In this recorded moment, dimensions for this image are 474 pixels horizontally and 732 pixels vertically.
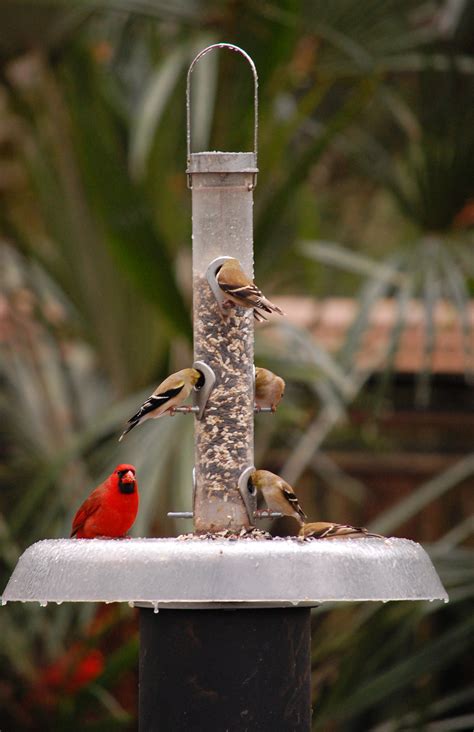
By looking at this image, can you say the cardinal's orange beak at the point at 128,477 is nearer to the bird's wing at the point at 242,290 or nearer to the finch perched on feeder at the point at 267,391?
the finch perched on feeder at the point at 267,391

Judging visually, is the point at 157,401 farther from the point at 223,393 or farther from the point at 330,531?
the point at 330,531

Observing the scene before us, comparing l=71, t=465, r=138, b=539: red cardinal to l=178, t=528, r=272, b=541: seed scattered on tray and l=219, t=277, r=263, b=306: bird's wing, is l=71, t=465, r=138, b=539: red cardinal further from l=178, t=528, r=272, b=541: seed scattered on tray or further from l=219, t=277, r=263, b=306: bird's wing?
l=219, t=277, r=263, b=306: bird's wing

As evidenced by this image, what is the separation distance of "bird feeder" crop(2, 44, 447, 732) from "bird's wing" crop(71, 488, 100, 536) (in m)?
0.58

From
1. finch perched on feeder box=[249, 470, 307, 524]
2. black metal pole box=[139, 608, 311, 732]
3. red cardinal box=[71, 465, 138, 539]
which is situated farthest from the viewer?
red cardinal box=[71, 465, 138, 539]

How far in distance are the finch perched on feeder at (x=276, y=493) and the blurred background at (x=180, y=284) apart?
1992 millimetres

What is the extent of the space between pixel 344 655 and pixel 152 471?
1.25 m

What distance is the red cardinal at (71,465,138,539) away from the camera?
16.3 ft

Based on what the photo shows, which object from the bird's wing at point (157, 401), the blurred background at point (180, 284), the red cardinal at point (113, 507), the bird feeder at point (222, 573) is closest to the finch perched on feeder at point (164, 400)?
the bird's wing at point (157, 401)

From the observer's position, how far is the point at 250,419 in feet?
15.1

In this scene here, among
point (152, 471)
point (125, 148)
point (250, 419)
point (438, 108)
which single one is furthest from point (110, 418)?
point (250, 419)

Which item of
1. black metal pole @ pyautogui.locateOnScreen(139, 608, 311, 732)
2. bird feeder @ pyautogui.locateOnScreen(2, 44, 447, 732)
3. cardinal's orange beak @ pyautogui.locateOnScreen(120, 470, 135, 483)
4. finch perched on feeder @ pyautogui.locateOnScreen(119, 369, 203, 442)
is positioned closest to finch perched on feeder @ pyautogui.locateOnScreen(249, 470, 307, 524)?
bird feeder @ pyautogui.locateOnScreen(2, 44, 447, 732)

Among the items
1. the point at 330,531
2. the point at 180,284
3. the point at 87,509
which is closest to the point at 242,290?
the point at 330,531

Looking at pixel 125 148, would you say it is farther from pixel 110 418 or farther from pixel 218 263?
pixel 218 263

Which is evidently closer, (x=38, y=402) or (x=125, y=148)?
(x=125, y=148)
